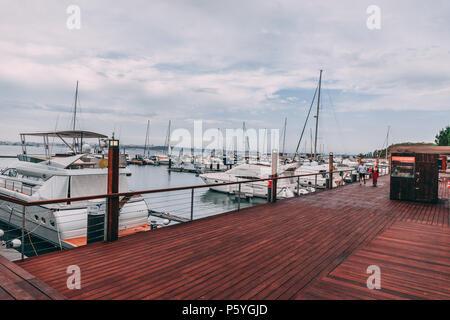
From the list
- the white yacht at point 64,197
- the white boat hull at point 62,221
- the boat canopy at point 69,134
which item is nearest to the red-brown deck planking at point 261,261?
the white yacht at point 64,197

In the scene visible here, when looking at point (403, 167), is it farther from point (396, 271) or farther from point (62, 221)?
point (62, 221)

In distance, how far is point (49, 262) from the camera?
329 cm

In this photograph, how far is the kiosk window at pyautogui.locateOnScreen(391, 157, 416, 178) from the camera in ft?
29.5

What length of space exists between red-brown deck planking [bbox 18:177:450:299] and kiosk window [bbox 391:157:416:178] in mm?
3549

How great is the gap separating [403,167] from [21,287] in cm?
1071

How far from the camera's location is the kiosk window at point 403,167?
29.5 ft

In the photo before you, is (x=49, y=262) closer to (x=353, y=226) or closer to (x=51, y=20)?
(x=353, y=226)

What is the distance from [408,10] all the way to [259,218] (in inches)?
373

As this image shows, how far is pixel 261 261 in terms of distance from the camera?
353 centimetres

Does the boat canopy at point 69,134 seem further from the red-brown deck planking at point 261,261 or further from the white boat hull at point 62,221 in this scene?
the red-brown deck planking at point 261,261

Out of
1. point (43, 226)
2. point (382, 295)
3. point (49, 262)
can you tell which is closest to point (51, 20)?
point (43, 226)

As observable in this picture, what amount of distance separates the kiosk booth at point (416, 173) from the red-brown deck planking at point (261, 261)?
11.1ft

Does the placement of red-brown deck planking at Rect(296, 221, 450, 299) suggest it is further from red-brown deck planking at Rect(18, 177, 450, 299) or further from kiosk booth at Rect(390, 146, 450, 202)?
kiosk booth at Rect(390, 146, 450, 202)

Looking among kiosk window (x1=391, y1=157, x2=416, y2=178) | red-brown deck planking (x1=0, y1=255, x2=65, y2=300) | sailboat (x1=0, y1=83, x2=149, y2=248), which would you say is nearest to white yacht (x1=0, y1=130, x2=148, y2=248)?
sailboat (x1=0, y1=83, x2=149, y2=248)
